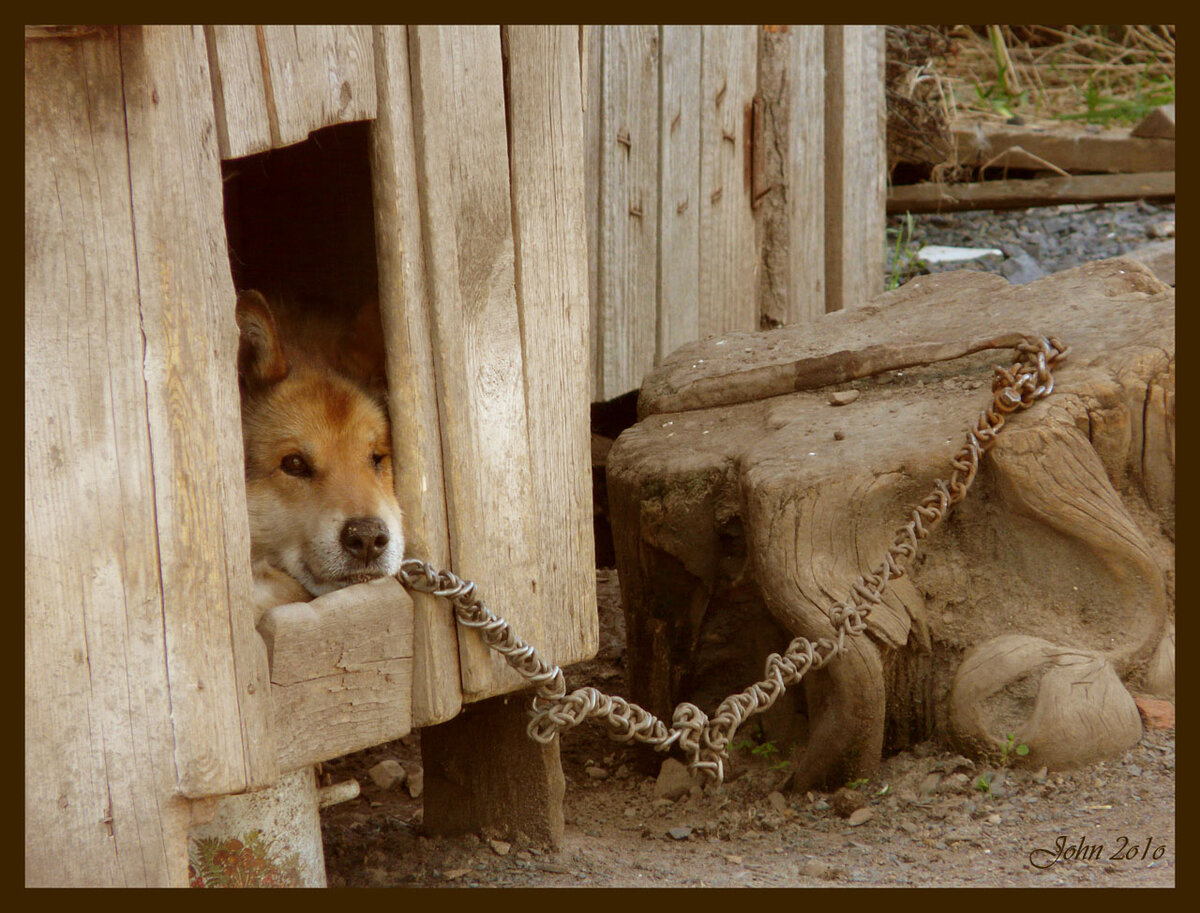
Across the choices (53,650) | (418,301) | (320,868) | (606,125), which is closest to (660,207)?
(606,125)

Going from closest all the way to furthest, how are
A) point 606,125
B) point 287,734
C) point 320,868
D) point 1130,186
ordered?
point 287,734, point 320,868, point 606,125, point 1130,186

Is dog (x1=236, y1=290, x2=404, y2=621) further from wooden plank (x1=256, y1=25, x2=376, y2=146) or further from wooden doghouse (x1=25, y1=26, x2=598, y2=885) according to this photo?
wooden plank (x1=256, y1=25, x2=376, y2=146)

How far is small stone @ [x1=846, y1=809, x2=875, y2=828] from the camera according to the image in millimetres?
3543

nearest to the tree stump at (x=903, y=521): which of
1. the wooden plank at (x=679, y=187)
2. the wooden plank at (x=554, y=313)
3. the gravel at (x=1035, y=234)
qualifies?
the wooden plank at (x=554, y=313)

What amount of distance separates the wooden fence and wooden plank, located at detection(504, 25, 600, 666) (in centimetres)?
149

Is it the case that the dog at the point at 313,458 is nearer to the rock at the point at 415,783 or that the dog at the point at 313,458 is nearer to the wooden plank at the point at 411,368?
the wooden plank at the point at 411,368

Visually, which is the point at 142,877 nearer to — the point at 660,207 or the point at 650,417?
the point at 650,417

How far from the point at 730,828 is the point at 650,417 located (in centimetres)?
148

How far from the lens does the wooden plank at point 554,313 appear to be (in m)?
3.31

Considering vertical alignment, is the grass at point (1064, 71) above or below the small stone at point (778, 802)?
above

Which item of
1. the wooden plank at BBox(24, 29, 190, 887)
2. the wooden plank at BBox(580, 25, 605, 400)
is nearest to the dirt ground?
the wooden plank at BBox(24, 29, 190, 887)

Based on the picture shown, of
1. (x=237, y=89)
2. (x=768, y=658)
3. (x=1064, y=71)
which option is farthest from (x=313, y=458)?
(x=1064, y=71)

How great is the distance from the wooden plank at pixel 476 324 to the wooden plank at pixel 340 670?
0.18 metres

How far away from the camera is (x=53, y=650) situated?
98.7 inches
